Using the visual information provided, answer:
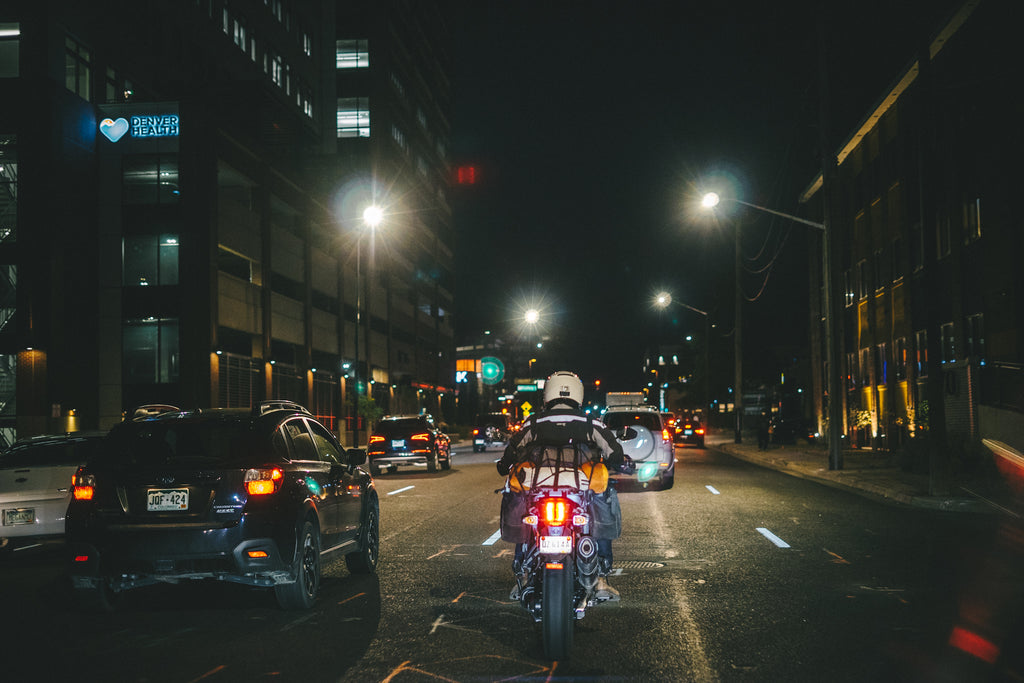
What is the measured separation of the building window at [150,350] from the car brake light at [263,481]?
31807 millimetres

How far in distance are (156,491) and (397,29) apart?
74.6 m

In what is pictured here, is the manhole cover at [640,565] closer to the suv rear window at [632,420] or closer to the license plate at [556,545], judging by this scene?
the license plate at [556,545]

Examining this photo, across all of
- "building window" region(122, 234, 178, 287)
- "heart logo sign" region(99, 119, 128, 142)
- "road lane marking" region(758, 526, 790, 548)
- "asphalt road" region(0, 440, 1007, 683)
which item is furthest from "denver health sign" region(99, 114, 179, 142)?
"road lane marking" region(758, 526, 790, 548)

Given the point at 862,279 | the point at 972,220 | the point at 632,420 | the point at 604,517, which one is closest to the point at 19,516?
the point at 604,517

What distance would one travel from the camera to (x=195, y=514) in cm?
767

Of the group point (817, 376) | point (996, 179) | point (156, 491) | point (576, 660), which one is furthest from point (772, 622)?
point (817, 376)

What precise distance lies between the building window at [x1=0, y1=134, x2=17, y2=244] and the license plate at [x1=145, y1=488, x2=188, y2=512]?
103 feet

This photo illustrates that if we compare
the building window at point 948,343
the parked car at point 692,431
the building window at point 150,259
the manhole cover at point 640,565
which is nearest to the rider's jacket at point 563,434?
the manhole cover at point 640,565

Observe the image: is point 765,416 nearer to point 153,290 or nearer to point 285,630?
point 153,290

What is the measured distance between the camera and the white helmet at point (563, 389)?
24.0 ft

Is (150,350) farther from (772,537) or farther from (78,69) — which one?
(772,537)

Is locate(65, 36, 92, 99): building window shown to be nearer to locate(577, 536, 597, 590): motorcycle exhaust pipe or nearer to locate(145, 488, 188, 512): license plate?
locate(145, 488, 188, 512): license plate

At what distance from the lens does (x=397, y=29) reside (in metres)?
76.9

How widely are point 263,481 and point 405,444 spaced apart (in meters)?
20.2
